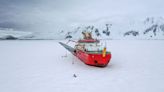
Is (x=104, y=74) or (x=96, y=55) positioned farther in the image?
(x=96, y=55)

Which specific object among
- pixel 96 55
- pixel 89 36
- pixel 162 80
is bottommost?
pixel 162 80

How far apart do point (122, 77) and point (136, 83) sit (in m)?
1.37

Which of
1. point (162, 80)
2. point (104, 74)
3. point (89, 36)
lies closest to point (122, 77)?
point (104, 74)

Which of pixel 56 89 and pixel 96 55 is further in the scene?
pixel 96 55

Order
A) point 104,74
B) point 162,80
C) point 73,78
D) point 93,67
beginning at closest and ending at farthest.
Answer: point 162,80 → point 73,78 → point 104,74 → point 93,67

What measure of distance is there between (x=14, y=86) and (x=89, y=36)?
1235 cm

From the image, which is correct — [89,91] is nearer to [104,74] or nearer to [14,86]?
[104,74]

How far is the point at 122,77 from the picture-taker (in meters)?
10.4

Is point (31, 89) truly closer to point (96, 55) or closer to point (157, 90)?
point (96, 55)

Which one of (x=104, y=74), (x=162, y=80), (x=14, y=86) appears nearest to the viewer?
(x=14, y=86)

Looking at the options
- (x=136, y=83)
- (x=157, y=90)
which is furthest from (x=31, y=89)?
(x=157, y=90)

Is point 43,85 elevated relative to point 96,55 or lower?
lower

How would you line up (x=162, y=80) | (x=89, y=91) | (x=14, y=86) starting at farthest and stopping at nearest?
1. (x=162, y=80)
2. (x=14, y=86)
3. (x=89, y=91)

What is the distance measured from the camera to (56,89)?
8242mm
